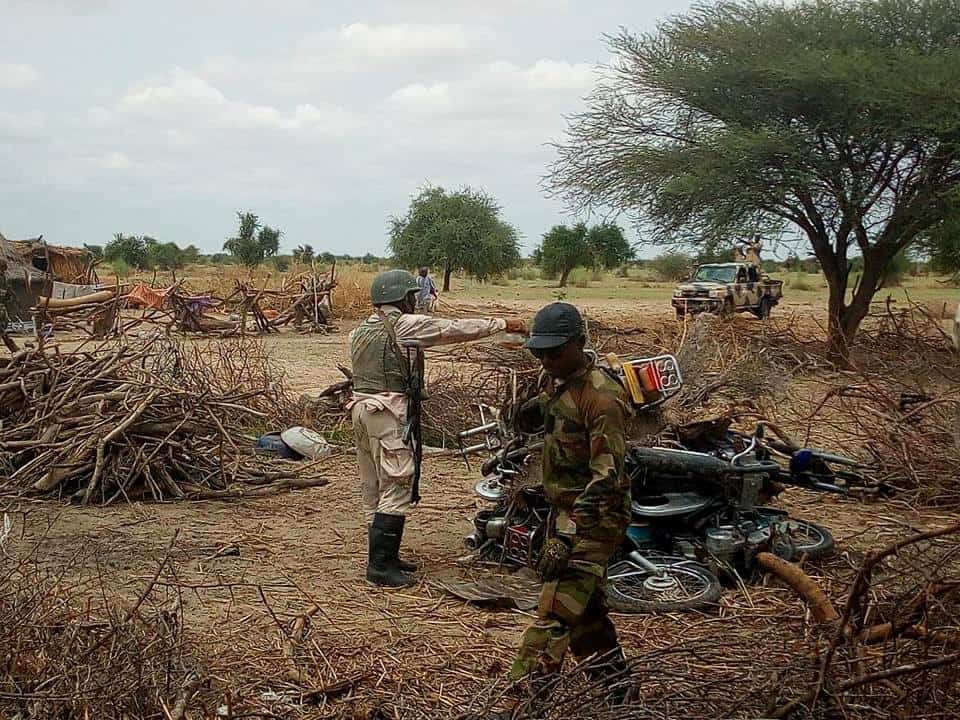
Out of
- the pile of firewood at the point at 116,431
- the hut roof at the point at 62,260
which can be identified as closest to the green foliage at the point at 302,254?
the hut roof at the point at 62,260

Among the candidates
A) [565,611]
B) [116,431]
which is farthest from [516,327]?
[116,431]

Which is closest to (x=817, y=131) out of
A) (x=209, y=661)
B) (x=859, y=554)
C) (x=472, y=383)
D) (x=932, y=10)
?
(x=932, y=10)

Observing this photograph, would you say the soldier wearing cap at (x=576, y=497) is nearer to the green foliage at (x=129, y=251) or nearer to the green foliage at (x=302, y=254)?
the green foliage at (x=302, y=254)

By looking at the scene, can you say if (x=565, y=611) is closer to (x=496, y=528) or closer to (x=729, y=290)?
(x=496, y=528)

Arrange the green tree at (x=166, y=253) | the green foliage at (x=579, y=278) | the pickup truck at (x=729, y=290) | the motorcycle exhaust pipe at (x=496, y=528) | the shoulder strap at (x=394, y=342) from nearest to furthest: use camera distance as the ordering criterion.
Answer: the shoulder strap at (x=394, y=342)
the motorcycle exhaust pipe at (x=496, y=528)
the pickup truck at (x=729, y=290)
the green foliage at (x=579, y=278)
the green tree at (x=166, y=253)

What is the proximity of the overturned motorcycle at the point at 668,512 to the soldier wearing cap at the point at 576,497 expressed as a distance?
1547 millimetres

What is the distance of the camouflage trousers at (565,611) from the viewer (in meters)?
3.52

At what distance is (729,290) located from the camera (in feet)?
85.4

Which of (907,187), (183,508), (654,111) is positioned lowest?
(183,508)

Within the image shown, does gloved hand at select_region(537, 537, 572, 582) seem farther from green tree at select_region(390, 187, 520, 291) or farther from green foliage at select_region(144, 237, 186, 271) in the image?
green foliage at select_region(144, 237, 186, 271)

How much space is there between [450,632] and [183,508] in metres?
3.27

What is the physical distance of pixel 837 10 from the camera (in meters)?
17.0

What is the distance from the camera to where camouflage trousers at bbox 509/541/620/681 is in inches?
139

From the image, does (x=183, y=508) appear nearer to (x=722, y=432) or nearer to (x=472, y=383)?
(x=472, y=383)
